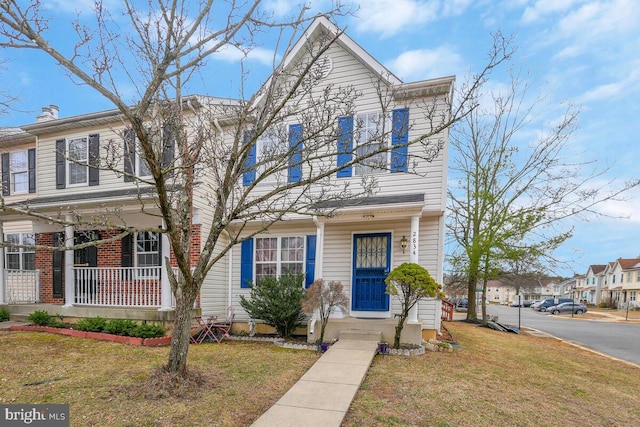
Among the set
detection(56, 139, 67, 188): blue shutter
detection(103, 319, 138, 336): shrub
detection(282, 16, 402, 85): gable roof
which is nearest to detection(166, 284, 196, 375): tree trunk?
detection(103, 319, 138, 336): shrub

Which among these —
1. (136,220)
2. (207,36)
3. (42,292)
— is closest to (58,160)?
(136,220)

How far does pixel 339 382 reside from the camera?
5.40 metres

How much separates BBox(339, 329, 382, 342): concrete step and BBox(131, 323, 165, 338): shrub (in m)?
4.43

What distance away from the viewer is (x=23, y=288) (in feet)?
36.7

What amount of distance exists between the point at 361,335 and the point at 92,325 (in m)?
6.77

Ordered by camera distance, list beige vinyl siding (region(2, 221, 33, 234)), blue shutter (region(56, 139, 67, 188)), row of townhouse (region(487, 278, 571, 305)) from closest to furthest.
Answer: blue shutter (region(56, 139, 67, 188))
beige vinyl siding (region(2, 221, 33, 234))
row of townhouse (region(487, 278, 571, 305))

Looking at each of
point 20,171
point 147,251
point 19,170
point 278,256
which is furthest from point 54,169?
point 278,256

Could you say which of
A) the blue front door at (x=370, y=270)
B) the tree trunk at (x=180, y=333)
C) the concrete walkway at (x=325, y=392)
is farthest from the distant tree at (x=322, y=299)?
the tree trunk at (x=180, y=333)

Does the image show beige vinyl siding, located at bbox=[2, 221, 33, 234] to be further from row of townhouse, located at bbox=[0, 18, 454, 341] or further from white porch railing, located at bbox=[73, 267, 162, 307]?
white porch railing, located at bbox=[73, 267, 162, 307]

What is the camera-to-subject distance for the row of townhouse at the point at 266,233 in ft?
28.2

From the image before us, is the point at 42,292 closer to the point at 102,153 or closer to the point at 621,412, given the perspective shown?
the point at 102,153

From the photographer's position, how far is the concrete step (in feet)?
25.6

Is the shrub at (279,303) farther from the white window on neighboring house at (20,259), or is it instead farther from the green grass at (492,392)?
the white window on neighboring house at (20,259)

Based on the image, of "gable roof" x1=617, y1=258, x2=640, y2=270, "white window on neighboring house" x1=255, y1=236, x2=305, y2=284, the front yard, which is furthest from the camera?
"gable roof" x1=617, y1=258, x2=640, y2=270
